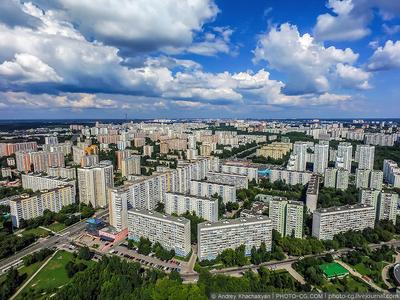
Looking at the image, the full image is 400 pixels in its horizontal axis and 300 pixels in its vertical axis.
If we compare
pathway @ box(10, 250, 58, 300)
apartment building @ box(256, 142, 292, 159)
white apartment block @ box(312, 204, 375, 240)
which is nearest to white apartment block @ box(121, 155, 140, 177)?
pathway @ box(10, 250, 58, 300)

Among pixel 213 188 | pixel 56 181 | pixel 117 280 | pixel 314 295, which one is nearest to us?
pixel 314 295

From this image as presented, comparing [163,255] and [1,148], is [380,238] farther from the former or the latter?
[1,148]

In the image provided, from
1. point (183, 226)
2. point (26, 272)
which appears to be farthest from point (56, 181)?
point (183, 226)

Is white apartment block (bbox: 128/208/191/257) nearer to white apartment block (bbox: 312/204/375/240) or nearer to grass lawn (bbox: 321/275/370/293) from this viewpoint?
grass lawn (bbox: 321/275/370/293)

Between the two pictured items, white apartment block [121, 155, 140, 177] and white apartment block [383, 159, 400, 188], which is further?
white apartment block [121, 155, 140, 177]

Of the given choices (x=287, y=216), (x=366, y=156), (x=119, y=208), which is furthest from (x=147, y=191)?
(x=366, y=156)

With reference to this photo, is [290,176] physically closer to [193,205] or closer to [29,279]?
[193,205]
